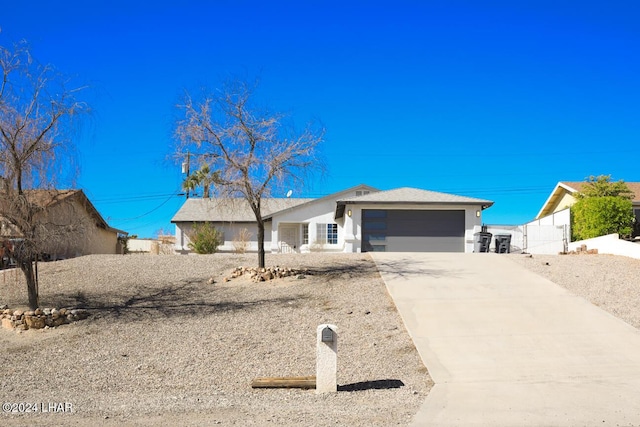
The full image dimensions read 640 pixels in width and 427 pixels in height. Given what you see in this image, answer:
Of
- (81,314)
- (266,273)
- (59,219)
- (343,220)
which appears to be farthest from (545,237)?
(59,219)

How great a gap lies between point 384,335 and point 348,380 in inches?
108

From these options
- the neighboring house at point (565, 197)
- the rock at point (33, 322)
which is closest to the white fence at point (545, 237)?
the neighboring house at point (565, 197)

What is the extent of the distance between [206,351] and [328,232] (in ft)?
76.1

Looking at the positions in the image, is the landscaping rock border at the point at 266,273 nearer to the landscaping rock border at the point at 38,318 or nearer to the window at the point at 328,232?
the landscaping rock border at the point at 38,318

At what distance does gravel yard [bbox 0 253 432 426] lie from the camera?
27.1ft

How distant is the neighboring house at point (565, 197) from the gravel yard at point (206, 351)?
20845 mm

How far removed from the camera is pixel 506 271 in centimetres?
1877

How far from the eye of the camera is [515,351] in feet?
36.8

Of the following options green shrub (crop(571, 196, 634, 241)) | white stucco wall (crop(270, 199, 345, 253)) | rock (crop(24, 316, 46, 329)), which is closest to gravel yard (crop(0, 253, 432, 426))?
rock (crop(24, 316, 46, 329))

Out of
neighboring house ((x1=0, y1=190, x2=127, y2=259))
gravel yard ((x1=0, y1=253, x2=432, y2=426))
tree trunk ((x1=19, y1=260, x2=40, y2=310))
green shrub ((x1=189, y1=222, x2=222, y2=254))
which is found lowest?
gravel yard ((x1=0, y1=253, x2=432, y2=426))

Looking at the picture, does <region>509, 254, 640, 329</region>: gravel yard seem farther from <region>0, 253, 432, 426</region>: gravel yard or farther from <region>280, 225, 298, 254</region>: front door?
<region>280, 225, 298, 254</region>: front door

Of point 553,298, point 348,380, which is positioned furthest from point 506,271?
point 348,380

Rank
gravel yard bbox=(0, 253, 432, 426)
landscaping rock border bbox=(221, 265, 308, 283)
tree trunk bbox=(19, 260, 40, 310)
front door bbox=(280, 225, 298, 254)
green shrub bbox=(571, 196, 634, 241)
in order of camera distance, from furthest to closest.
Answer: front door bbox=(280, 225, 298, 254), green shrub bbox=(571, 196, 634, 241), landscaping rock border bbox=(221, 265, 308, 283), tree trunk bbox=(19, 260, 40, 310), gravel yard bbox=(0, 253, 432, 426)

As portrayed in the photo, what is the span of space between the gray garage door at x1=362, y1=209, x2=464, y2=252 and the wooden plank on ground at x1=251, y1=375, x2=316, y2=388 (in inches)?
706
